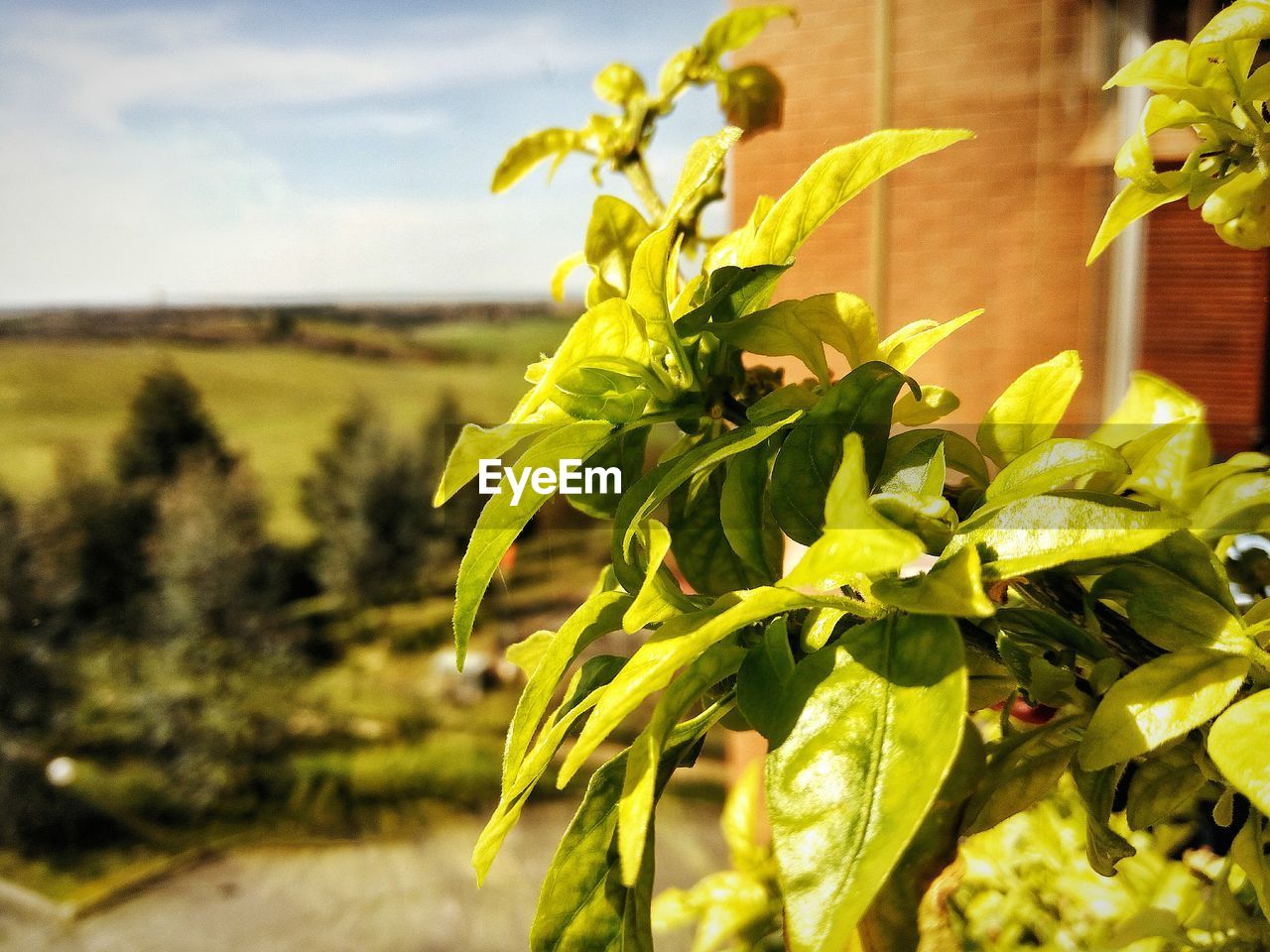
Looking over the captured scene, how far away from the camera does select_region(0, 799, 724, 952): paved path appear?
274 centimetres

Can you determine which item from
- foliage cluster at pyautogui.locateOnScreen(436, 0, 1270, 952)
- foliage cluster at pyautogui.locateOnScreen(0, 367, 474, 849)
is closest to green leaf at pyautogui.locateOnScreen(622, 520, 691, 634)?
foliage cluster at pyautogui.locateOnScreen(436, 0, 1270, 952)

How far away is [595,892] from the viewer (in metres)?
0.18

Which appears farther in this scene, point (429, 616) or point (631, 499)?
point (429, 616)

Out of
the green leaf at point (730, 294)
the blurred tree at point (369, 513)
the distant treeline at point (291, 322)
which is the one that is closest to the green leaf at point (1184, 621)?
the green leaf at point (730, 294)

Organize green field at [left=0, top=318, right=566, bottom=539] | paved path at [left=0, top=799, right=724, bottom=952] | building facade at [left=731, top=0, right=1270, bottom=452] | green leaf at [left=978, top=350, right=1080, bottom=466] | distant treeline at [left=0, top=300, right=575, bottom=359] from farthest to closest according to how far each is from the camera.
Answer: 1. distant treeline at [left=0, top=300, right=575, bottom=359]
2. green field at [left=0, top=318, right=566, bottom=539]
3. paved path at [left=0, top=799, right=724, bottom=952]
4. building facade at [left=731, top=0, right=1270, bottom=452]
5. green leaf at [left=978, top=350, right=1080, bottom=466]

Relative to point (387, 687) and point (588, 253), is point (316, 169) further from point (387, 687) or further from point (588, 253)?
point (588, 253)

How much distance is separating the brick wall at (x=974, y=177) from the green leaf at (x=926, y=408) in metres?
0.88

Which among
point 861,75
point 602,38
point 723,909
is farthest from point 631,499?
point 602,38

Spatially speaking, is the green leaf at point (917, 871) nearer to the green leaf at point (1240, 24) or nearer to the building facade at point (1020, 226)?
the green leaf at point (1240, 24)

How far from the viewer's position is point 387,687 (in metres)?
3.72

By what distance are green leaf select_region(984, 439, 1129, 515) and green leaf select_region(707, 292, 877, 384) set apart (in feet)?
0.15

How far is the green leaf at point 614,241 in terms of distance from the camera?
0.85 ft

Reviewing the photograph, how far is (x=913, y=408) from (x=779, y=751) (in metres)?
0.12

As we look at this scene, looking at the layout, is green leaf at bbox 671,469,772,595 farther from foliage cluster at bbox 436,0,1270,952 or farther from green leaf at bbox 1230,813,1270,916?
green leaf at bbox 1230,813,1270,916
